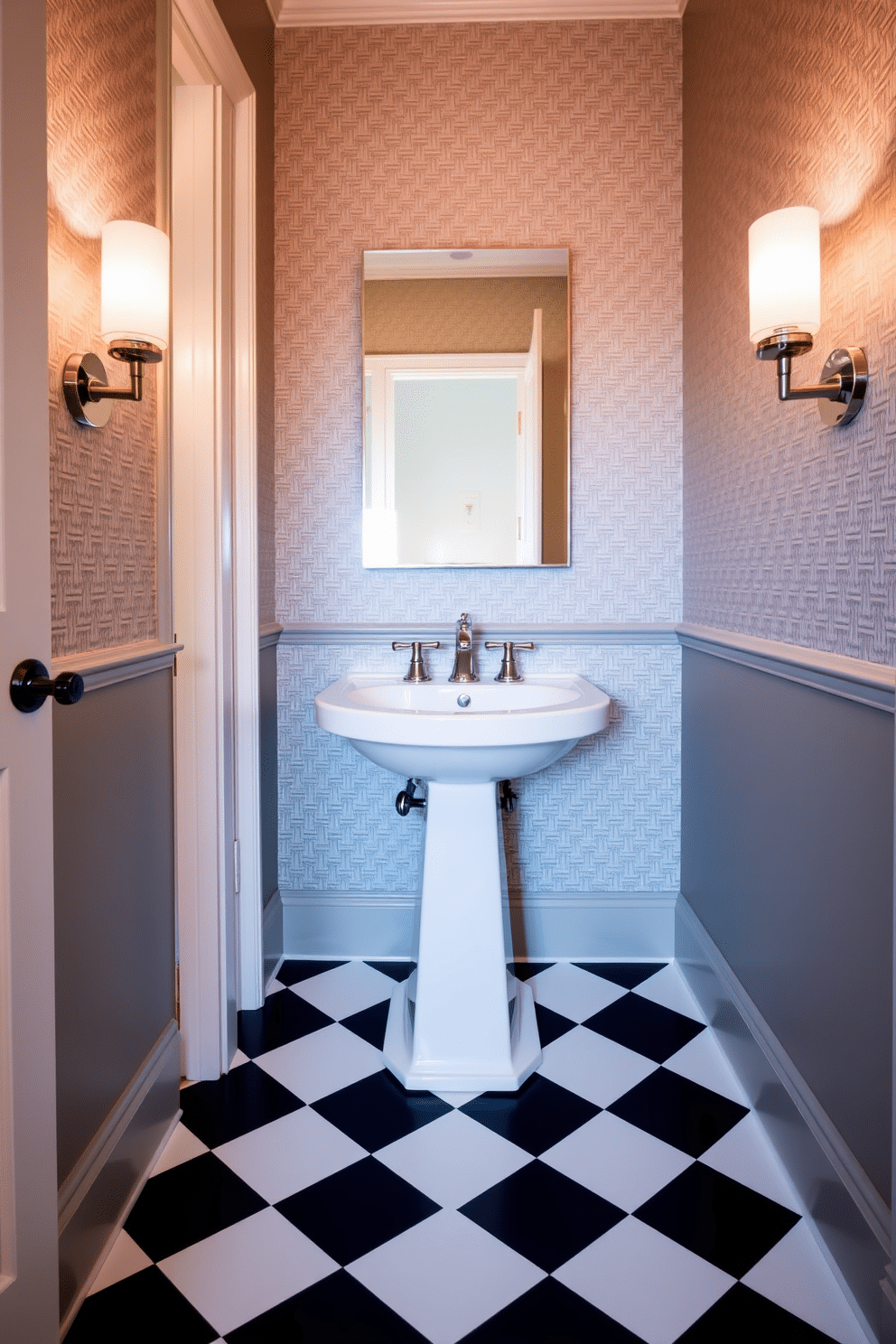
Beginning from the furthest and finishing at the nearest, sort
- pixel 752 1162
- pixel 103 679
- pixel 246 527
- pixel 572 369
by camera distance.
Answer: pixel 572 369, pixel 246 527, pixel 752 1162, pixel 103 679

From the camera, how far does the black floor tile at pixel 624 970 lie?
2115 mm

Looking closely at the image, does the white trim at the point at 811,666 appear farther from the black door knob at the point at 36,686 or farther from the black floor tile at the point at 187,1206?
the black floor tile at the point at 187,1206

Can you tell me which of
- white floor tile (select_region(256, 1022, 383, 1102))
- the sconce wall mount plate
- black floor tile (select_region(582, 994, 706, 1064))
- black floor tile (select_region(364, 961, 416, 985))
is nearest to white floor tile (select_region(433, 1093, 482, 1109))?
white floor tile (select_region(256, 1022, 383, 1102))

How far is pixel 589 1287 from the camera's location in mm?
1170

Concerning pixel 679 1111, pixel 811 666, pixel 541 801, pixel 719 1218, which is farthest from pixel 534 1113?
pixel 811 666

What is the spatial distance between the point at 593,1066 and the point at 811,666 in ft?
3.08

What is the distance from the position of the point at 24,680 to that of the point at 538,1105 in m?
1.21

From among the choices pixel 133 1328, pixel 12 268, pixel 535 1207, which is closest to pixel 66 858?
pixel 133 1328

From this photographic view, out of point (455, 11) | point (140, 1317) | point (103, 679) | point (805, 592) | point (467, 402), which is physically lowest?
point (140, 1317)

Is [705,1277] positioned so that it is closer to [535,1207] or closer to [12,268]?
[535,1207]

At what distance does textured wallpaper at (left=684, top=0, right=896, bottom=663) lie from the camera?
1111 millimetres

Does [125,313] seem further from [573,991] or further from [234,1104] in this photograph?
[573,991]

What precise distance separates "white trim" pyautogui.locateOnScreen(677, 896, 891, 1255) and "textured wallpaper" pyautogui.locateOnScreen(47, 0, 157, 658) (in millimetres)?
1247

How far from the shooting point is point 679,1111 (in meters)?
1.57
